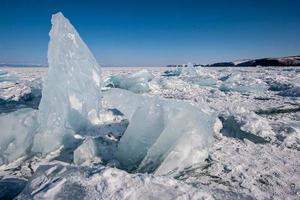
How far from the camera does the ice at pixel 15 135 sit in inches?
74.0

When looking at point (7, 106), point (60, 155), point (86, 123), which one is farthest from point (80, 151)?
point (7, 106)

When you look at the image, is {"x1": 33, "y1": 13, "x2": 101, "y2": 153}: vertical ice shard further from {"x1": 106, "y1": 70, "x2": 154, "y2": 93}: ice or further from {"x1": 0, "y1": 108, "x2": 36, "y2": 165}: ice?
{"x1": 106, "y1": 70, "x2": 154, "y2": 93}: ice

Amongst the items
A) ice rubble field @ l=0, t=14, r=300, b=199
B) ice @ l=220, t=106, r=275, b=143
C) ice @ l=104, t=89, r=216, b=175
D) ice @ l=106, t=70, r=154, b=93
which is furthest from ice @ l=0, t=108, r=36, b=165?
ice @ l=106, t=70, r=154, b=93

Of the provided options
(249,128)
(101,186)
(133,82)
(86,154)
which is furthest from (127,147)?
(133,82)

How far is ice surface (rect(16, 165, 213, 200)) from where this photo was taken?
1.04 metres

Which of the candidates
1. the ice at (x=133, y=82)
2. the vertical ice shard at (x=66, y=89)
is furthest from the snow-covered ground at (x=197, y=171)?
the ice at (x=133, y=82)

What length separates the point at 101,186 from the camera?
1083 millimetres

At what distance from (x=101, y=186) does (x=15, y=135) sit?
1.21 m

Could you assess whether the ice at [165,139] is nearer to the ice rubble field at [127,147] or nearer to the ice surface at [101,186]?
the ice rubble field at [127,147]

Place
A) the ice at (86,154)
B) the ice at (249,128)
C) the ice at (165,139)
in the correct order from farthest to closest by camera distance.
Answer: the ice at (249,128) < the ice at (86,154) < the ice at (165,139)

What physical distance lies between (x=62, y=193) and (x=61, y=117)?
49.9 inches

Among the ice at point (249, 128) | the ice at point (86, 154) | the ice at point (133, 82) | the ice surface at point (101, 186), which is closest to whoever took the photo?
the ice surface at point (101, 186)

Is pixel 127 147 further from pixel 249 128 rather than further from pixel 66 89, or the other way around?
pixel 249 128

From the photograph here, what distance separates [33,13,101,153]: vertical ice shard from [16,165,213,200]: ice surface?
36.3 inches
